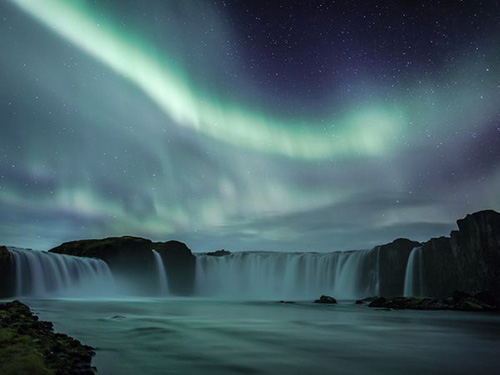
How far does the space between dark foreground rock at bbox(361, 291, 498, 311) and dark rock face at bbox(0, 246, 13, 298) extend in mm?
44499

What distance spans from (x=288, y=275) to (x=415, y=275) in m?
25.7

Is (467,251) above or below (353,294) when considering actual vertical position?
above

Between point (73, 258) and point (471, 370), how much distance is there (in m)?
60.4

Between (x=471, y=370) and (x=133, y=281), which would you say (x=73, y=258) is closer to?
(x=133, y=281)

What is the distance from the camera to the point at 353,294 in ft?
244

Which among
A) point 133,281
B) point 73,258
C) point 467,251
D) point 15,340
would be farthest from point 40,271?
point 467,251

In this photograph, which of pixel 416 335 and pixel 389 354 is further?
pixel 416 335

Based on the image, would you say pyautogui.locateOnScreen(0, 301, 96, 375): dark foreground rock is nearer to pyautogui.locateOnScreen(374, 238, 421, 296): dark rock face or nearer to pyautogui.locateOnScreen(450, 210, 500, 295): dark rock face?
pyautogui.locateOnScreen(450, 210, 500, 295): dark rock face

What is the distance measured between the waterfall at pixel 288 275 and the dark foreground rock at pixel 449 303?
84.4 feet

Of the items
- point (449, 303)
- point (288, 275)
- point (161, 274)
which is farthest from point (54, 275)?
point (449, 303)

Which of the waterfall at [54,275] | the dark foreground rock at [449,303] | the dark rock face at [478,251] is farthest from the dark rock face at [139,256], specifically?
the dark rock face at [478,251]

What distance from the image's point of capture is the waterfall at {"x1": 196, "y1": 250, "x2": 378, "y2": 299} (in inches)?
2926

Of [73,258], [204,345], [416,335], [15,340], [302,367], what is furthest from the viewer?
[73,258]

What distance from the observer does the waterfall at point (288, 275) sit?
7431cm
